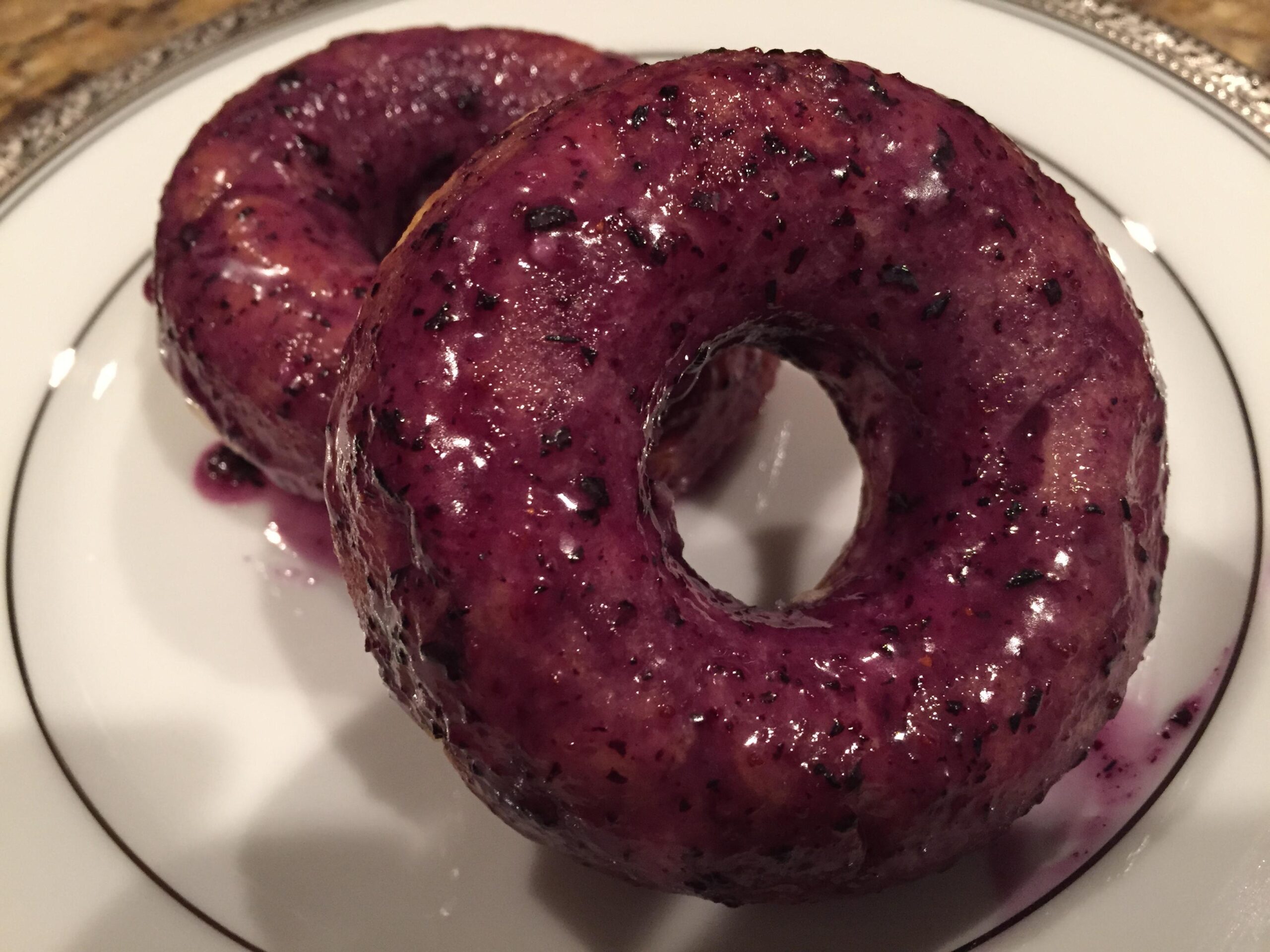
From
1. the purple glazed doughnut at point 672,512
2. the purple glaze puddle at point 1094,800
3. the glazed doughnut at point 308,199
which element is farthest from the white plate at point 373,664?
the glazed doughnut at point 308,199

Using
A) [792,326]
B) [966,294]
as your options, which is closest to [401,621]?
[792,326]

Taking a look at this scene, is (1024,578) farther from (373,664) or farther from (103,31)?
(103,31)

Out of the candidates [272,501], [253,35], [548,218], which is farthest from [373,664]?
[253,35]

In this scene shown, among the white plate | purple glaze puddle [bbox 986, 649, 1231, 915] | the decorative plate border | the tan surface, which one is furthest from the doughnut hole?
the tan surface

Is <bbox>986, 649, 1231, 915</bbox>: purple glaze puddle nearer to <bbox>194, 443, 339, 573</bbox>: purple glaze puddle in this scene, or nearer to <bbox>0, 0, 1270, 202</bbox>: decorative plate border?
<bbox>194, 443, 339, 573</bbox>: purple glaze puddle

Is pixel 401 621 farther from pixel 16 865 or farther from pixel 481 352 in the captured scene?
pixel 16 865

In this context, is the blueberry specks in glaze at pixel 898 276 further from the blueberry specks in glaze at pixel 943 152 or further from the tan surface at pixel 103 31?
the tan surface at pixel 103 31
